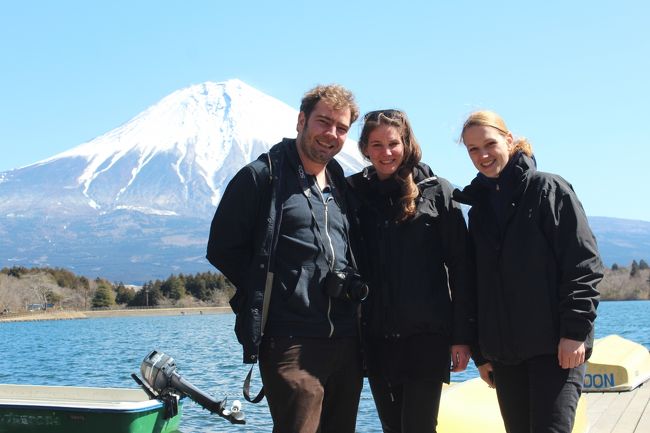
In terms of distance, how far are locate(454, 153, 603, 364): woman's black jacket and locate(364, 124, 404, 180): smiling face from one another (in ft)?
1.96

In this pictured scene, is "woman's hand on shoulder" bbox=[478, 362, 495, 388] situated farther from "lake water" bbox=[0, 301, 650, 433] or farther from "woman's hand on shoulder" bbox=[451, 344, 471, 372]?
"lake water" bbox=[0, 301, 650, 433]

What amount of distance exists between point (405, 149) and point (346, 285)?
86cm

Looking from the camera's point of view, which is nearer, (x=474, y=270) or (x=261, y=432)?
(x=474, y=270)

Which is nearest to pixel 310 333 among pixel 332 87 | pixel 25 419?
pixel 332 87

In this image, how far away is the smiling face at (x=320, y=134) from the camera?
428 cm

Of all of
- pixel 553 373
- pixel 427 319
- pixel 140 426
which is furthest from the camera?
pixel 140 426

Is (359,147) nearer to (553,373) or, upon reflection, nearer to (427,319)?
(427,319)

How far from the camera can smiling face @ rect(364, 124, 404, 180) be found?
4465 mm

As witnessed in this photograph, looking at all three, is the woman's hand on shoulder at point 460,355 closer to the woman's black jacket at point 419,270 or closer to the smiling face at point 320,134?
the woman's black jacket at point 419,270

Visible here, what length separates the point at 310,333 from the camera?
410cm

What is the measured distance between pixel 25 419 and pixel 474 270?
730 cm

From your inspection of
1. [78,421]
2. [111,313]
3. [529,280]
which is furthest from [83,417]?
[111,313]

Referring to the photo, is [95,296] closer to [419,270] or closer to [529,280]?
[419,270]

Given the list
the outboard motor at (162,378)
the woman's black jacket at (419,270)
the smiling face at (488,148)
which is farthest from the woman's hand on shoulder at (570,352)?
the outboard motor at (162,378)
